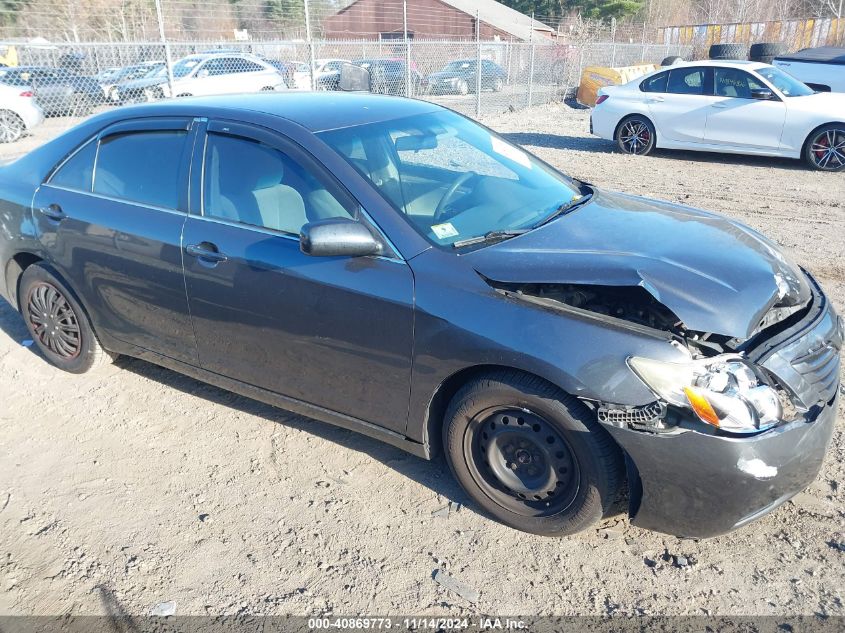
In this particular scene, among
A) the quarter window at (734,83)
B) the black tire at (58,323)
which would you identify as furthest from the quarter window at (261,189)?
the quarter window at (734,83)

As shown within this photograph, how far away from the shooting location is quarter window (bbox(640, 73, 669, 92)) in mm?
11398

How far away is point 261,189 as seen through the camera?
3303 millimetres

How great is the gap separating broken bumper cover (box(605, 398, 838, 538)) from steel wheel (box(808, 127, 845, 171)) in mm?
9147

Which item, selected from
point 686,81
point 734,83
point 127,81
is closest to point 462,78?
point 127,81

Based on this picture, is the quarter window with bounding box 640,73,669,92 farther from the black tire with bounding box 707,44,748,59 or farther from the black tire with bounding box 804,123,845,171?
the black tire with bounding box 707,44,748,59

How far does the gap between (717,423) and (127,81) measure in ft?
59.9

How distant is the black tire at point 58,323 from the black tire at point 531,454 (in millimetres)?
2532

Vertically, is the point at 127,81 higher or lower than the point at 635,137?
higher

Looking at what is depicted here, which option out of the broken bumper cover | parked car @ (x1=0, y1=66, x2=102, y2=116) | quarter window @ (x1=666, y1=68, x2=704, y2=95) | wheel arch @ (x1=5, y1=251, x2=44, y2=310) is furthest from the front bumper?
parked car @ (x1=0, y1=66, x2=102, y2=116)

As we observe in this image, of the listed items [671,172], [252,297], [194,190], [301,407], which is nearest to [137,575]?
[301,407]

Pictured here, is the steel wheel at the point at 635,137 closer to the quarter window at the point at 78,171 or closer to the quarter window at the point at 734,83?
the quarter window at the point at 734,83

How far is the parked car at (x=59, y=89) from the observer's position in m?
15.5

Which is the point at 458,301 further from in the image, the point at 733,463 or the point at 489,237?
the point at 733,463

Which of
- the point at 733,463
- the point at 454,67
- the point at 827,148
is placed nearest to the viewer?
the point at 733,463
